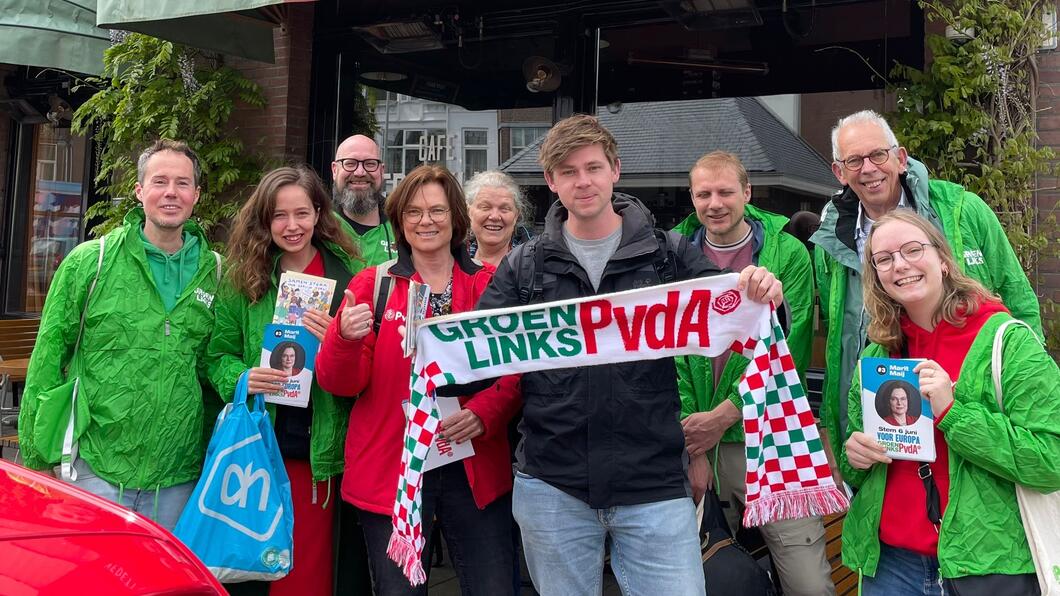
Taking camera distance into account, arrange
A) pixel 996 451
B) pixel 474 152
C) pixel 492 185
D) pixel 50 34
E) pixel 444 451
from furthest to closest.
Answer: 1. pixel 50 34
2. pixel 474 152
3. pixel 492 185
4. pixel 444 451
5. pixel 996 451

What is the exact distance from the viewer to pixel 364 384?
3367mm

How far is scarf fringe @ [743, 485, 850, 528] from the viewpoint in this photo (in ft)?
9.59

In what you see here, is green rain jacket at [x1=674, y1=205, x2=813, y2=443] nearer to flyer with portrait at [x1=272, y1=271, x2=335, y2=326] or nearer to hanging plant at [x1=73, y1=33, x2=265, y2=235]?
flyer with portrait at [x1=272, y1=271, x2=335, y2=326]

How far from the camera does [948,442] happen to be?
2.58 m

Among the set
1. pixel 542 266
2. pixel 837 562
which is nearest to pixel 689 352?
pixel 542 266

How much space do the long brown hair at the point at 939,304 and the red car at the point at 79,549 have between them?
2139mm

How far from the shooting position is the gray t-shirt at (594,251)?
2.92 metres

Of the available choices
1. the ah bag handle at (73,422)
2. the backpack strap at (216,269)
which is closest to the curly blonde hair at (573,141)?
the backpack strap at (216,269)

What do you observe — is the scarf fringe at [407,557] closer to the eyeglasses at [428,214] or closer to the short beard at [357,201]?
the eyeglasses at [428,214]

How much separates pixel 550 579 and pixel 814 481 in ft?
3.08

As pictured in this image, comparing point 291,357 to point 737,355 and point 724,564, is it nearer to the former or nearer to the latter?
point 737,355

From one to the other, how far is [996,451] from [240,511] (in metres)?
2.65

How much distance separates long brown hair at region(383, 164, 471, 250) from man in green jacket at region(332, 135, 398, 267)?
4.52 ft

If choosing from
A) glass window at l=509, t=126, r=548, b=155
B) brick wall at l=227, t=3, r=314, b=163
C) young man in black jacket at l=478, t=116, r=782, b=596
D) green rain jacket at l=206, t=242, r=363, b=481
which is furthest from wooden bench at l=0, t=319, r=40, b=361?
young man in black jacket at l=478, t=116, r=782, b=596
